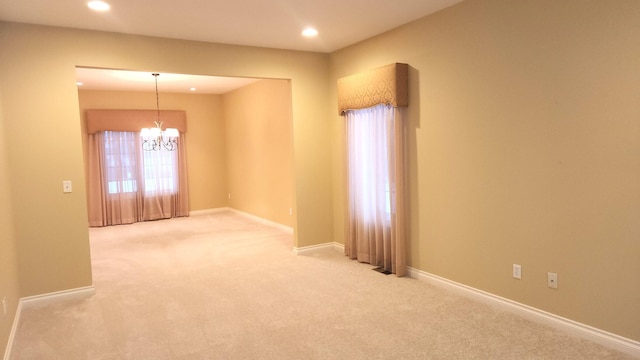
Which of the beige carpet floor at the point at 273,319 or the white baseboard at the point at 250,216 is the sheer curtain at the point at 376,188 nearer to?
the beige carpet floor at the point at 273,319

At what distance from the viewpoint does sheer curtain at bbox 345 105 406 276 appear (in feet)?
14.3

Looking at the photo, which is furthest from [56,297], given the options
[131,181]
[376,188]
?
[131,181]

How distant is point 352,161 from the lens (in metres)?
5.02

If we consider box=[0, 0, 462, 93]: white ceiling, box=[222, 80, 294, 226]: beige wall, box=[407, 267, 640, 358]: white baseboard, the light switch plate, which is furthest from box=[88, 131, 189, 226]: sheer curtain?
box=[407, 267, 640, 358]: white baseboard

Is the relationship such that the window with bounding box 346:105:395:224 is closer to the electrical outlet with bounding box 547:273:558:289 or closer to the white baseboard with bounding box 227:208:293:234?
the electrical outlet with bounding box 547:273:558:289

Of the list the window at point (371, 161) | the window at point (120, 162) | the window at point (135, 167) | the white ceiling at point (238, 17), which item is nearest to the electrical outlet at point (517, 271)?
the window at point (371, 161)

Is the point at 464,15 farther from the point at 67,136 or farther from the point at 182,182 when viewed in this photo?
the point at 182,182

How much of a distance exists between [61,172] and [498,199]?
3968 millimetres

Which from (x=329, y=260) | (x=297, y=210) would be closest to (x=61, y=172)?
(x=297, y=210)

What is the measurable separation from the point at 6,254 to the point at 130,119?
216 inches

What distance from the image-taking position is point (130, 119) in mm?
8211

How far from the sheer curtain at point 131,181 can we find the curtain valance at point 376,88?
510cm

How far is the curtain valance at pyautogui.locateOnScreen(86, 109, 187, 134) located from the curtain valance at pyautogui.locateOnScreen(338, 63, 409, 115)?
4.87 m

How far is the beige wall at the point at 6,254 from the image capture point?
2.92 m
